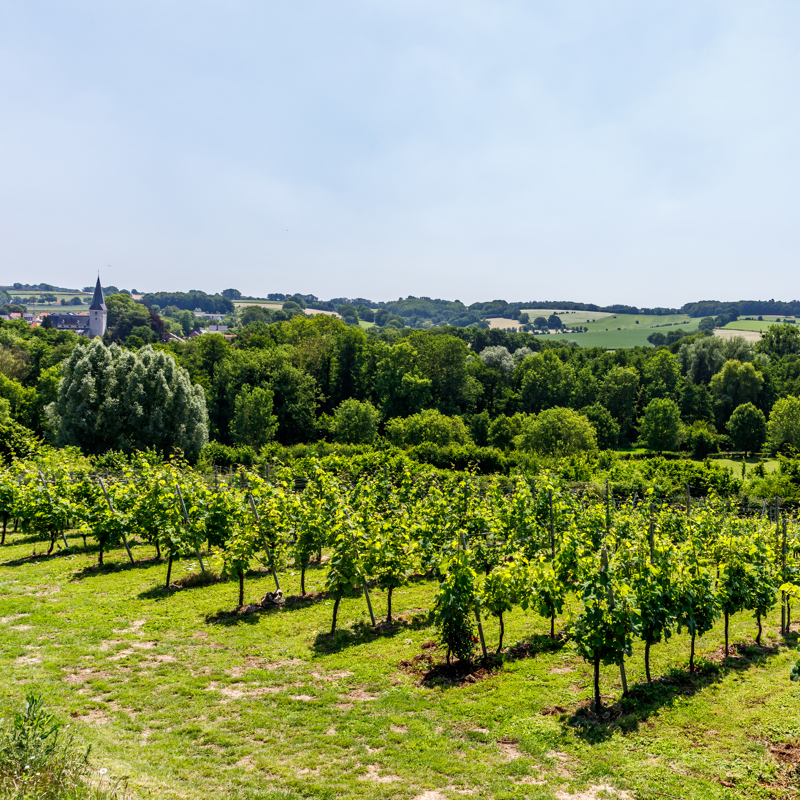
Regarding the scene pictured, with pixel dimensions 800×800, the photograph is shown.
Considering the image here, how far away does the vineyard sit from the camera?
8.94 metres

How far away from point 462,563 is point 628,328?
155115 millimetres

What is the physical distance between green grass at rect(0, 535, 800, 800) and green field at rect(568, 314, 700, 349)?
121935 millimetres

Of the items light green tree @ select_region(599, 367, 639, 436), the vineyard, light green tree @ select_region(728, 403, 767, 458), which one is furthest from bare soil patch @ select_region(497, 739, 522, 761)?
light green tree @ select_region(599, 367, 639, 436)

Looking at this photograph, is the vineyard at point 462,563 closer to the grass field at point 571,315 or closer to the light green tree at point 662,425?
the light green tree at point 662,425

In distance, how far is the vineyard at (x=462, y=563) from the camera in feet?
29.3

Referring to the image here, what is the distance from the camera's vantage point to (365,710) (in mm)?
8508

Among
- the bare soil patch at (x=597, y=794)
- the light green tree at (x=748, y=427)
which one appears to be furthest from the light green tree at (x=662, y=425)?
the bare soil patch at (x=597, y=794)

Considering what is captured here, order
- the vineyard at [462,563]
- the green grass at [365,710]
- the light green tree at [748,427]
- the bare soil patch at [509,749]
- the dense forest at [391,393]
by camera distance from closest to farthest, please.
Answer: the green grass at [365,710] < the bare soil patch at [509,749] < the vineyard at [462,563] < the dense forest at [391,393] < the light green tree at [748,427]

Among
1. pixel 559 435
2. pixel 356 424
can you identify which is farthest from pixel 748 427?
pixel 356 424

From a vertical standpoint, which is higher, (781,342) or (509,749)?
(781,342)

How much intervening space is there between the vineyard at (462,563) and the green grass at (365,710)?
0.32m

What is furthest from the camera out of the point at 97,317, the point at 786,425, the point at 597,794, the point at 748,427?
the point at 97,317

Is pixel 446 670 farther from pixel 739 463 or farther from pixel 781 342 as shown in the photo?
pixel 781 342

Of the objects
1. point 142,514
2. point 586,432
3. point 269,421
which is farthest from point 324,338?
point 142,514
